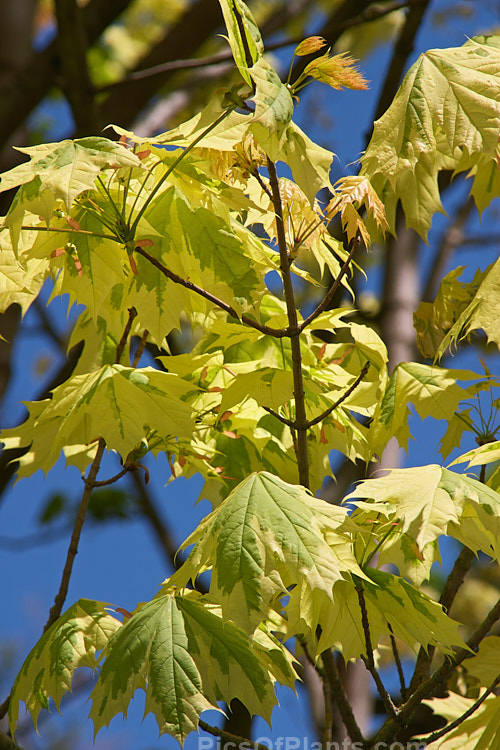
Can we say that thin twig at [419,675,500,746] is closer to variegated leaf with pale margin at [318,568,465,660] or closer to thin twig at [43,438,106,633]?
variegated leaf with pale margin at [318,568,465,660]

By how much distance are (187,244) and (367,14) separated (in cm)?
184

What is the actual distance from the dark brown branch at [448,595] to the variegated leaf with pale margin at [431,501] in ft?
1.18

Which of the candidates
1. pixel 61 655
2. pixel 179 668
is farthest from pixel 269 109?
pixel 61 655

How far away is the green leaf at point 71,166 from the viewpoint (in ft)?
2.93

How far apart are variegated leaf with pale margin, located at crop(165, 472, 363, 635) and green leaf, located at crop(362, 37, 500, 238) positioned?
499 millimetres

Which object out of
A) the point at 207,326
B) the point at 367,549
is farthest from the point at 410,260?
the point at 367,549

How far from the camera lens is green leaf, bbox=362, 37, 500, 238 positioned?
3.44ft

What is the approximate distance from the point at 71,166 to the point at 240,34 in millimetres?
281

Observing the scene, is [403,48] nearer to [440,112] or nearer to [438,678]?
[440,112]

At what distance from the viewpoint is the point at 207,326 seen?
132 cm

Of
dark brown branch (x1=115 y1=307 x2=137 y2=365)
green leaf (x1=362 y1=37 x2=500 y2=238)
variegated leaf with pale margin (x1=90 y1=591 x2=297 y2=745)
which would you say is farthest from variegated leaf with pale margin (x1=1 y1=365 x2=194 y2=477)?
green leaf (x1=362 y1=37 x2=500 y2=238)

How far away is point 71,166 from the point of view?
92 centimetres

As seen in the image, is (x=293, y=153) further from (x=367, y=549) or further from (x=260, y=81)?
(x=367, y=549)

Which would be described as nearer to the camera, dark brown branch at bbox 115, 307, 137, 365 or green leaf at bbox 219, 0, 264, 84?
green leaf at bbox 219, 0, 264, 84
